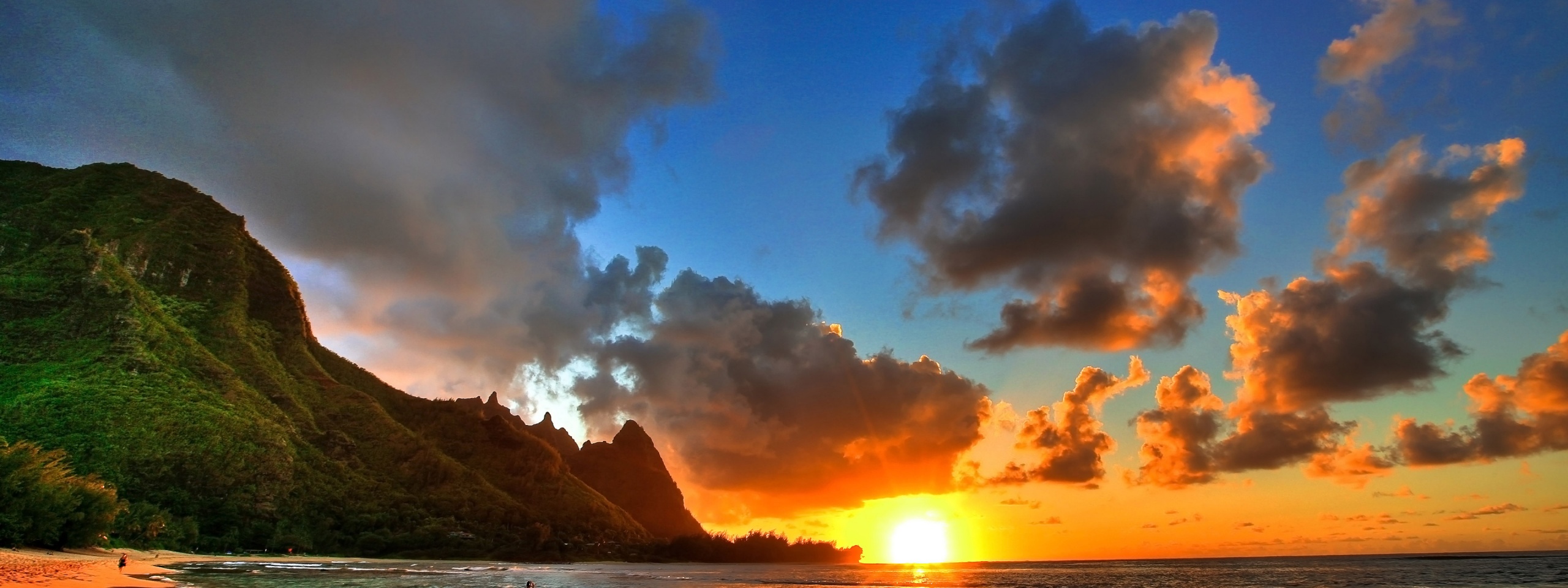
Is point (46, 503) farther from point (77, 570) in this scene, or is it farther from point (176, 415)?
point (176, 415)

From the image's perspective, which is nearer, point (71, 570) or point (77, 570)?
point (71, 570)

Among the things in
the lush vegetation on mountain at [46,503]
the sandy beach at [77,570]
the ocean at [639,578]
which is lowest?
the ocean at [639,578]

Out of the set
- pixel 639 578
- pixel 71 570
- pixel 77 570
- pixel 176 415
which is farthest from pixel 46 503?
pixel 639 578

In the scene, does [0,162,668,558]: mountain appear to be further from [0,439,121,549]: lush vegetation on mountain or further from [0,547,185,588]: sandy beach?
[0,547,185,588]: sandy beach

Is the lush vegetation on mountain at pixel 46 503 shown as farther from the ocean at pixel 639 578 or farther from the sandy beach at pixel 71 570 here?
the ocean at pixel 639 578

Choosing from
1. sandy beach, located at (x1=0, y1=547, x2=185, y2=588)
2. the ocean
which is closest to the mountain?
the ocean

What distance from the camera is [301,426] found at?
174500mm

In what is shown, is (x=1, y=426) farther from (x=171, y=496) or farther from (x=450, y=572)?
(x=450, y=572)

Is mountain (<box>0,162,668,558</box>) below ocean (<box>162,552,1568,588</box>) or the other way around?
the other way around

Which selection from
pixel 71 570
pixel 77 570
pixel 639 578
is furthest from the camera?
pixel 639 578

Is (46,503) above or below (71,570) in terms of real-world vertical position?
above

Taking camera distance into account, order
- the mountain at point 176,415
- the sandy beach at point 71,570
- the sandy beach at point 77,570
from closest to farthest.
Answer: the sandy beach at point 71,570, the sandy beach at point 77,570, the mountain at point 176,415

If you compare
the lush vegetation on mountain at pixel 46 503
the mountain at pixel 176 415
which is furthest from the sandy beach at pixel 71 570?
the mountain at pixel 176 415

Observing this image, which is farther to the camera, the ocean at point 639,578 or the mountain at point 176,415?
the mountain at point 176,415
